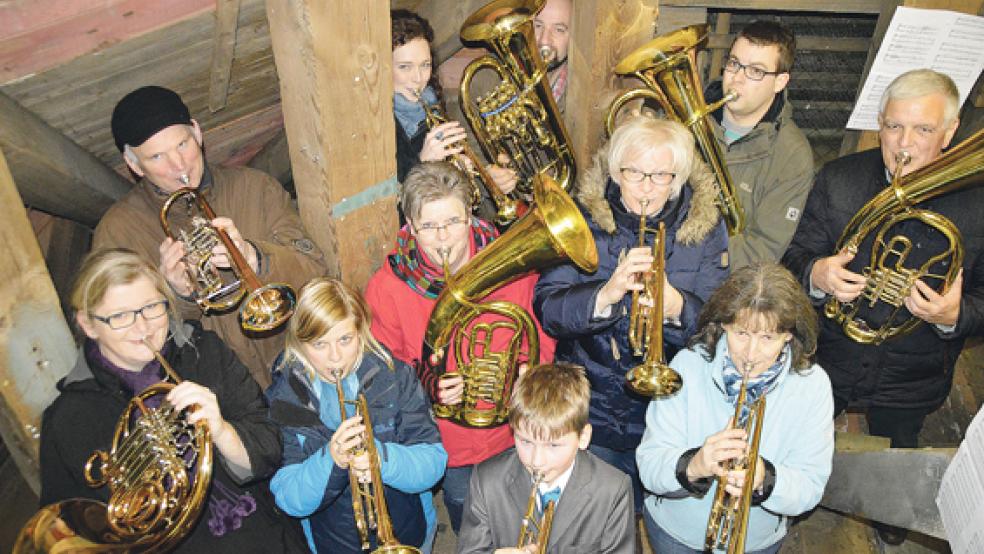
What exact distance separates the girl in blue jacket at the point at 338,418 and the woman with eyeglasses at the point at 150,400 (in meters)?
0.14

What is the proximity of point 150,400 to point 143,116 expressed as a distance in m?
1.22

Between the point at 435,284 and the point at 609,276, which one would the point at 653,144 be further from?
the point at 435,284

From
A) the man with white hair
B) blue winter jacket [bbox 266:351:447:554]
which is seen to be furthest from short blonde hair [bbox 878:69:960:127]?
blue winter jacket [bbox 266:351:447:554]

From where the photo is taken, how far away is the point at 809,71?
25.8ft

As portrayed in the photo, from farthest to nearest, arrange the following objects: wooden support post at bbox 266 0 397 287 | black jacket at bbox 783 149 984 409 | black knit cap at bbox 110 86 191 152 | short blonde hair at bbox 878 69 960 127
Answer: black jacket at bbox 783 149 984 409
short blonde hair at bbox 878 69 960 127
black knit cap at bbox 110 86 191 152
wooden support post at bbox 266 0 397 287

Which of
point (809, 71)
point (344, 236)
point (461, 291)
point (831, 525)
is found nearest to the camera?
point (461, 291)

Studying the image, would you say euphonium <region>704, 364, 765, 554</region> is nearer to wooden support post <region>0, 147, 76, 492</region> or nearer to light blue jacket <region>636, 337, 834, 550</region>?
light blue jacket <region>636, 337, 834, 550</region>

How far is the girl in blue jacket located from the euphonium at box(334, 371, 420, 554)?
0.03 m

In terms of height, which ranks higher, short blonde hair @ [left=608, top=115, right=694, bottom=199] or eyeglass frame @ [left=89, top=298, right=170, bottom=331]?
short blonde hair @ [left=608, top=115, right=694, bottom=199]

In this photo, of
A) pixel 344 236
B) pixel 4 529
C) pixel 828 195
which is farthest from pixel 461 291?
pixel 4 529

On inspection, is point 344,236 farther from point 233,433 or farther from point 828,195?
point 828,195

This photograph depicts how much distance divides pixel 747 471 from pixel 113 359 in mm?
2425

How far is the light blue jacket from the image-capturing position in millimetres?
3002

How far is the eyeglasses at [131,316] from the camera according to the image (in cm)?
284
